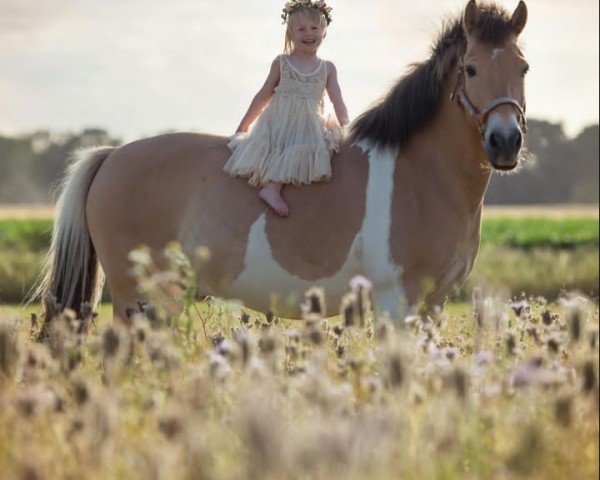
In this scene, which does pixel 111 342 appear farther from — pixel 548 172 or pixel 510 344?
pixel 548 172

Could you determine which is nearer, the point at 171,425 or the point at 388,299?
the point at 171,425

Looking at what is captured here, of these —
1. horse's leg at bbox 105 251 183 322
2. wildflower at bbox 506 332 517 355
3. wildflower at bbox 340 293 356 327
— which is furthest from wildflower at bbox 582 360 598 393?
horse's leg at bbox 105 251 183 322

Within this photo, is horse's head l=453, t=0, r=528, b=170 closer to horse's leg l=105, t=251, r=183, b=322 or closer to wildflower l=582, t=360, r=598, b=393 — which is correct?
horse's leg l=105, t=251, r=183, b=322

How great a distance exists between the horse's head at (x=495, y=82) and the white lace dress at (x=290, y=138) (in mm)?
1051

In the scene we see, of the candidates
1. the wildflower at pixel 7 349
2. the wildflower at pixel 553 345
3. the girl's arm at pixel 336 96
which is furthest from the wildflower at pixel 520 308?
the wildflower at pixel 7 349

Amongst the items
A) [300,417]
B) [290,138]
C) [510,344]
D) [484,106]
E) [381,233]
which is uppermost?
[484,106]

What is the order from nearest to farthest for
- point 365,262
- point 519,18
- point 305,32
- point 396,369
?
1. point 396,369
2. point 519,18
3. point 365,262
4. point 305,32

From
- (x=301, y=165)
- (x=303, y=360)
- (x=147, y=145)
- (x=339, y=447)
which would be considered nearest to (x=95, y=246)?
(x=147, y=145)

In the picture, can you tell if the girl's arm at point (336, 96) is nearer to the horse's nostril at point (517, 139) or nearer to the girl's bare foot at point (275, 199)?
the girl's bare foot at point (275, 199)

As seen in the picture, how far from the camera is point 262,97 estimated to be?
26.2 feet

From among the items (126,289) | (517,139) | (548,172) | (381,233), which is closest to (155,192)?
(126,289)

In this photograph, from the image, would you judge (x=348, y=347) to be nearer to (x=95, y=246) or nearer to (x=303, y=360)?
(x=303, y=360)

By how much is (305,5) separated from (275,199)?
57.7 inches

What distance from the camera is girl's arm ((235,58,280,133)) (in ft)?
25.8
